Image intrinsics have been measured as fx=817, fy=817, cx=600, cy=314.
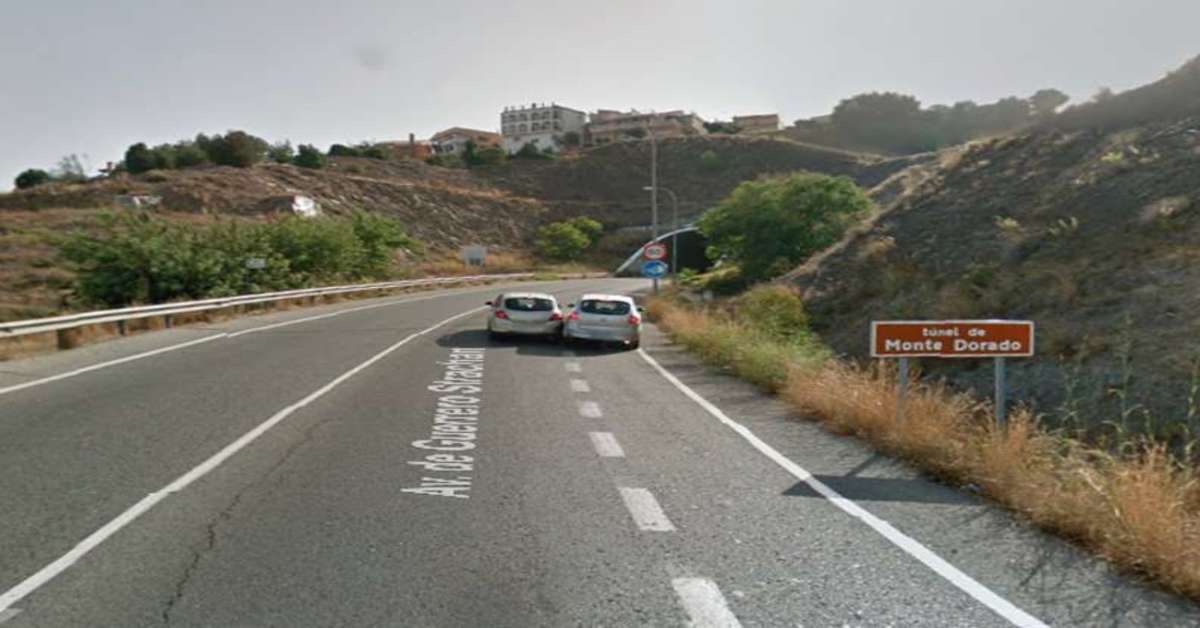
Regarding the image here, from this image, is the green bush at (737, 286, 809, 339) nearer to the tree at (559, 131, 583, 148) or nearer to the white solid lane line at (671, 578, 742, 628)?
Answer: the white solid lane line at (671, 578, 742, 628)

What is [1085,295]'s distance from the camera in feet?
56.1

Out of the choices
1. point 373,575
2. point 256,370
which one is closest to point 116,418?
point 256,370

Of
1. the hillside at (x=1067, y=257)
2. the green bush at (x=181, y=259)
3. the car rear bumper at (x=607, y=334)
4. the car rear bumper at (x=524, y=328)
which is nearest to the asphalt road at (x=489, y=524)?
the hillside at (x=1067, y=257)

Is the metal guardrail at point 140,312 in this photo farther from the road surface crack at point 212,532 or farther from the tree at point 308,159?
the tree at point 308,159

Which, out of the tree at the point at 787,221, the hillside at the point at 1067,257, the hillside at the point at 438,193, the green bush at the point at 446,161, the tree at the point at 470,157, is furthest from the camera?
the tree at the point at 470,157

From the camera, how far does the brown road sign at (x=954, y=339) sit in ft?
25.4

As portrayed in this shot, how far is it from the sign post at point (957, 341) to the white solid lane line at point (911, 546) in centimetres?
155

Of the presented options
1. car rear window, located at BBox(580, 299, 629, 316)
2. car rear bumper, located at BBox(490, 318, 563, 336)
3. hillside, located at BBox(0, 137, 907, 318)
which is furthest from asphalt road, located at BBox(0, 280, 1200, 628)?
hillside, located at BBox(0, 137, 907, 318)

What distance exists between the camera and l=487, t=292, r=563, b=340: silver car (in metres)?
19.3

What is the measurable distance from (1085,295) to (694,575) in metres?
15.8

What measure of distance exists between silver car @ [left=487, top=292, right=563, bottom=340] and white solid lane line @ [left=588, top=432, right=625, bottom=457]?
34.6ft

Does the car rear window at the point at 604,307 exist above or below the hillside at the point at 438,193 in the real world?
below

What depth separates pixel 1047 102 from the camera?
32.0 meters

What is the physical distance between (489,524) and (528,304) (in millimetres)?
14272
